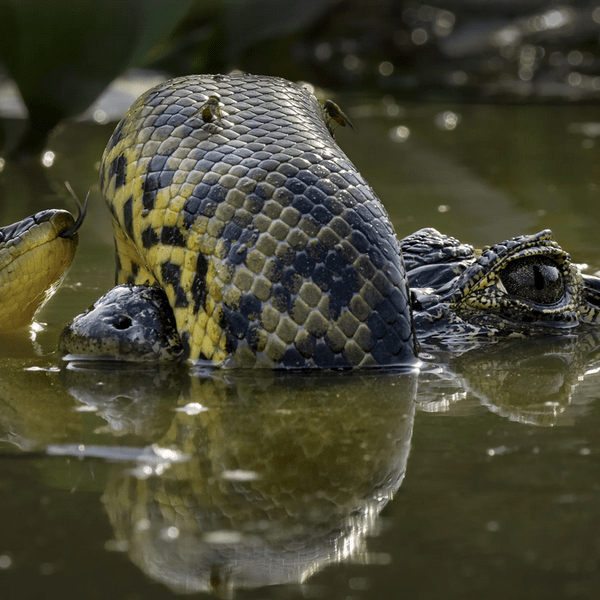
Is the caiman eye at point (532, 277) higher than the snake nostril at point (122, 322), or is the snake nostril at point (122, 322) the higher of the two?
the caiman eye at point (532, 277)

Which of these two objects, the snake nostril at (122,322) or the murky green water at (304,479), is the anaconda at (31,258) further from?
the snake nostril at (122,322)

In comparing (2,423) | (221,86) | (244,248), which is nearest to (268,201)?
(244,248)

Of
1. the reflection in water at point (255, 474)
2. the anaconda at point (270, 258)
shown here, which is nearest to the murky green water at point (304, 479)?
the reflection in water at point (255, 474)

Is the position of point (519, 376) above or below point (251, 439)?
below

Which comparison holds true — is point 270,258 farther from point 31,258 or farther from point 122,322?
point 31,258

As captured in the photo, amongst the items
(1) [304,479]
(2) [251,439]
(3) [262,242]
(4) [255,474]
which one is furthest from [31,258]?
(1) [304,479]
